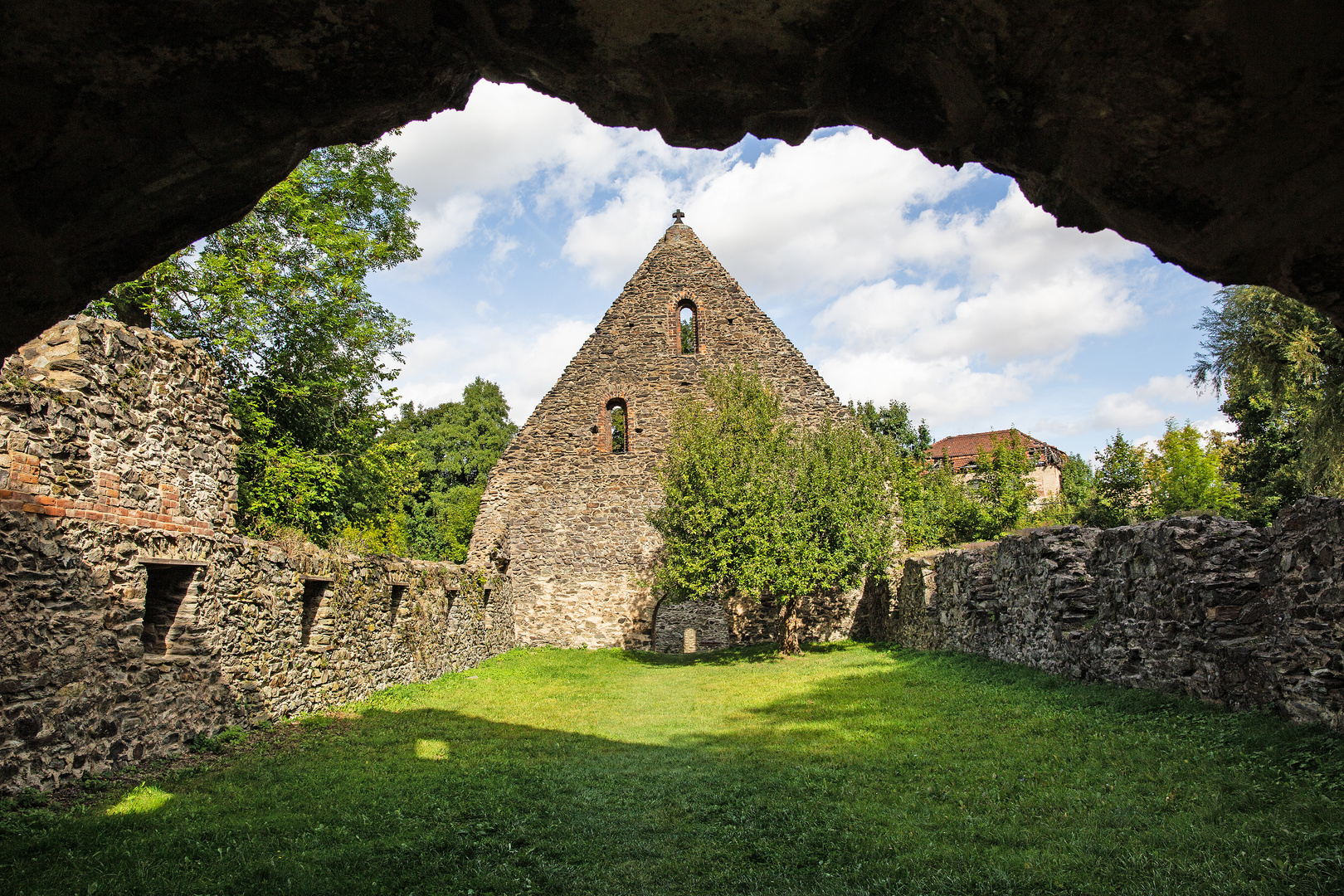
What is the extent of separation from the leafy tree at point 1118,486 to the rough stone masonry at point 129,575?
2859 centimetres

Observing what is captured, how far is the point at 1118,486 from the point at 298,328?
95.6ft

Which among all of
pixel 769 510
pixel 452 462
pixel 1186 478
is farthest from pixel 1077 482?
pixel 452 462

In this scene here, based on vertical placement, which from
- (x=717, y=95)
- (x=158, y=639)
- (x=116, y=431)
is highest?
(x=717, y=95)

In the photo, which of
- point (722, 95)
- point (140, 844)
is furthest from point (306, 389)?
point (722, 95)

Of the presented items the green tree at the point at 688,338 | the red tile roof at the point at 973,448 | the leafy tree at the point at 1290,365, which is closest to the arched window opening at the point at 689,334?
the green tree at the point at 688,338

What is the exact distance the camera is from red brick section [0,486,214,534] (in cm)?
568

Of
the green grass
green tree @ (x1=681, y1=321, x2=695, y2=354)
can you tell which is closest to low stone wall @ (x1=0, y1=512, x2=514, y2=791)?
the green grass

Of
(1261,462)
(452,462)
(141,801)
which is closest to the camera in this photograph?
(141,801)

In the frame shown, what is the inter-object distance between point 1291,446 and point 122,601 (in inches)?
1302

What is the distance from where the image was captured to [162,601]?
743 centimetres

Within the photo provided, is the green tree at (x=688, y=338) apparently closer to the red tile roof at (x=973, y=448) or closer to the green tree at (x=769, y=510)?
the green tree at (x=769, y=510)

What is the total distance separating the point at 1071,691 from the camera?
8.42m

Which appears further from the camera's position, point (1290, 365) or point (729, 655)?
point (729, 655)

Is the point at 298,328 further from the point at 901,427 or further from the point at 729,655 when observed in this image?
the point at 901,427
